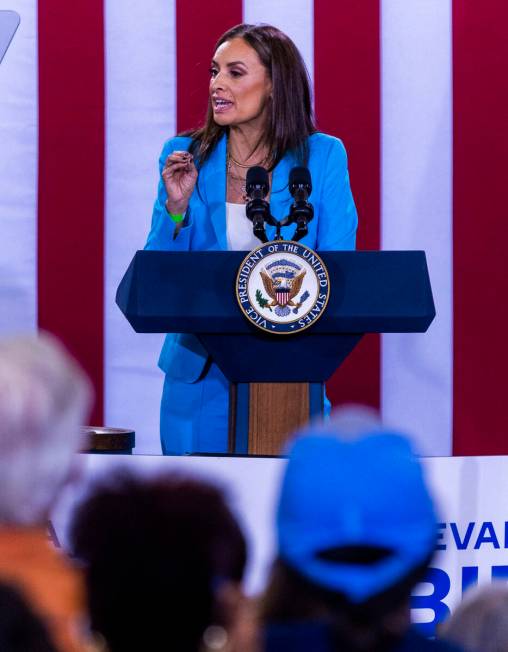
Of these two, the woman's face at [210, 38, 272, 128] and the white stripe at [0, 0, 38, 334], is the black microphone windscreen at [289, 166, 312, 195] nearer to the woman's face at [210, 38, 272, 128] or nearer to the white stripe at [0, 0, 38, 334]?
the woman's face at [210, 38, 272, 128]

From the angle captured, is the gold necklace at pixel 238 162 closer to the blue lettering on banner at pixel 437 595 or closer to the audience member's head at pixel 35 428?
the blue lettering on banner at pixel 437 595

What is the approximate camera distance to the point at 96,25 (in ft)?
9.46

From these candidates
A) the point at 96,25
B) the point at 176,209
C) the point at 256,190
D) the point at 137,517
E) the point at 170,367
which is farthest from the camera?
the point at 96,25

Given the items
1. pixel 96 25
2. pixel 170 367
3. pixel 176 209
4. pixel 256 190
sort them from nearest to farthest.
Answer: pixel 256 190
pixel 176 209
pixel 170 367
pixel 96 25

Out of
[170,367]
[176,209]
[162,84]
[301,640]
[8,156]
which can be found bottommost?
[301,640]

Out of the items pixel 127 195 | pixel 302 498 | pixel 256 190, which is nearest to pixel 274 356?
pixel 256 190

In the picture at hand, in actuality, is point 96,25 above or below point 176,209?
above

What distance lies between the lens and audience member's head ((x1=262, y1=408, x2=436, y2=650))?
31.2 inches

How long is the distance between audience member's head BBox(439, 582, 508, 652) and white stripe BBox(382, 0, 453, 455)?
2.03m

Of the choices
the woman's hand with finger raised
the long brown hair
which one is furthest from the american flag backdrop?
the woman's hand with finger raised

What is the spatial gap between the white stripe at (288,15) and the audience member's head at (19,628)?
2.37 meters

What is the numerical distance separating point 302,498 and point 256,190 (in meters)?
1.06

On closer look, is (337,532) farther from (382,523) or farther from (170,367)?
(170,367)

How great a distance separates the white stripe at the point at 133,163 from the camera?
2.89 metres
